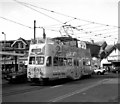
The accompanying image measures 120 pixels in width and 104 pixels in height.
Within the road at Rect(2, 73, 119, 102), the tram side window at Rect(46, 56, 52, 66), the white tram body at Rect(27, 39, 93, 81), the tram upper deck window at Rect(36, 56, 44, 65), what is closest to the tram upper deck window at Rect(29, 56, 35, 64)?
the white tram body at Rect(27, 39, 93, 81)

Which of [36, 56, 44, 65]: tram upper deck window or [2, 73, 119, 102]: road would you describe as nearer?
[2, 73, 119, 102]: road

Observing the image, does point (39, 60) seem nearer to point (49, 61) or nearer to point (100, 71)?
point (49, 61)

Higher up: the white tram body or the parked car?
the white tram body

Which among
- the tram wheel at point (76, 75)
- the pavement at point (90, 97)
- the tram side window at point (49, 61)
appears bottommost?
the pavement at point (90, 97)

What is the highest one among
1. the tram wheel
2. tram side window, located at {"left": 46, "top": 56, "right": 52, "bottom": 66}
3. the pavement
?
tram side window, located at {"left": 46, "top": 56, "right": 52, "bottom": 66}

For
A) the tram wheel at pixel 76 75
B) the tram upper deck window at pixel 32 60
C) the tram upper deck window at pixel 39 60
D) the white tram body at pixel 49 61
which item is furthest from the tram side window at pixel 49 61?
the tram wheel at pixel 76 75

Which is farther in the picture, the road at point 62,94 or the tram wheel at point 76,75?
the tram wheel at point 76,75

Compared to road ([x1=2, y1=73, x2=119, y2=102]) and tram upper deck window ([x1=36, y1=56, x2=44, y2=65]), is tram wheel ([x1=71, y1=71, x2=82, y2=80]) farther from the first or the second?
tram upper deck window ([x1=36, y1=56, x2=44, y2=65])

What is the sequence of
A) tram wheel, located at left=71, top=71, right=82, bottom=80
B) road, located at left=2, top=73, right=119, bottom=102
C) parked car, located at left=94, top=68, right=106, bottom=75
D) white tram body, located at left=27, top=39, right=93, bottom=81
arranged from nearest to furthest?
road, located at left=2, top=73, right=119, bottom=102, white tram body, located at left=27, top=39, right=93, bottom=81, tram wheel, located at left=71, top=71, right=82, bottom=80, parked car, located at left=94, top=68, right=106, bottom=75

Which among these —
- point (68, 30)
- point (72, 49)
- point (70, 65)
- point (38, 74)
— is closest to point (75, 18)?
point (68, 30)

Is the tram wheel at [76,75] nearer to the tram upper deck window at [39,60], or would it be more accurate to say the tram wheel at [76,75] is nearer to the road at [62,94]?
the road at [62,94]

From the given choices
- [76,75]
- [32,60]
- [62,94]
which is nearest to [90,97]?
[62,94]

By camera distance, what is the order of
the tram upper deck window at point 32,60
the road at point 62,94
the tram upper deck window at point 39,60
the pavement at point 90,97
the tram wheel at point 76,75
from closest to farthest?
the pavement at point 90,97 → the road at point 62,94 → the tram upper deck window at point 39,60 → the tram upper deck window at point 32,60 → the tram wheel at point 76,75

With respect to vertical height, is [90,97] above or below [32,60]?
below
